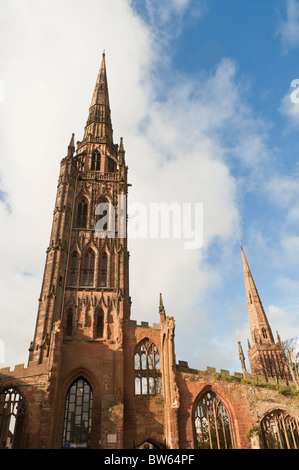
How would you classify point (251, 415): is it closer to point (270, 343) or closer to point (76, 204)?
point (76, 204)

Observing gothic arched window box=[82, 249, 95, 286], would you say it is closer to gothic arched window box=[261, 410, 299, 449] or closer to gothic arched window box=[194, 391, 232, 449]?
gothic arched window box=[194, 391, 232, 449]

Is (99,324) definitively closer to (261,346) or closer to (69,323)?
(69,323)

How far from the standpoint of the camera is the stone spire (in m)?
42.2

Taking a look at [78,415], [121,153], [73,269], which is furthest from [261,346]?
[78,415]

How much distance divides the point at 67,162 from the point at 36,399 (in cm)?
2285

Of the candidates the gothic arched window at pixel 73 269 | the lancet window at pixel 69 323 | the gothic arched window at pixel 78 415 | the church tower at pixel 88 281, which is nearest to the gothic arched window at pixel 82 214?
the church tower at pixel 88 281

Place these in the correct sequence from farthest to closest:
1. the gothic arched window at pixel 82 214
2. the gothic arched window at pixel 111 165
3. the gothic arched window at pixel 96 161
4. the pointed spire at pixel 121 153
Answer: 1. the gothic arched window at pixel 111 165
2. the gothic arched window at pixel 96 161
3. the pointed spire at pixel 121 153
4. the gothic arched window at pixel 82 214

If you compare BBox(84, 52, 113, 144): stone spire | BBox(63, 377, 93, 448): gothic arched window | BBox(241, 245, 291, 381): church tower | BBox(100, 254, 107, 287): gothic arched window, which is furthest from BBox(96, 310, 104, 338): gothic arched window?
BBox(241, 245, 291, 381): church tower

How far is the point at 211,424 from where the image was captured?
24.1m

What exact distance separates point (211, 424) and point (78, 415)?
941 cm

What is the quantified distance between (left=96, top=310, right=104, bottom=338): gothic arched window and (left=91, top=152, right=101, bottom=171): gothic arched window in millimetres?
17872

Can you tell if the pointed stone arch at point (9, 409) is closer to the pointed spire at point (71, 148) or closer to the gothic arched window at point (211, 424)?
the gothic arched window at point (211, 424)

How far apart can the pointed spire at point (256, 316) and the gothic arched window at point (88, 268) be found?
3820 cm

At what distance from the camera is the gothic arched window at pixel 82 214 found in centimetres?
3257
